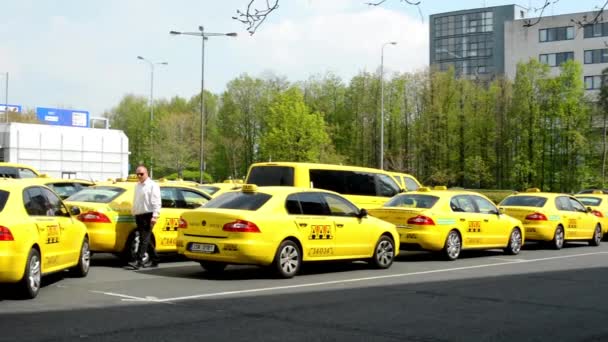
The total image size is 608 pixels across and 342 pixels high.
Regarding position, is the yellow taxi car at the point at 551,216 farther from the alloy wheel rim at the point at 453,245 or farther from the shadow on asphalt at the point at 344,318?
the shadow on asphalt at the point at 344,318

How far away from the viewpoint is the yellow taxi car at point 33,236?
9938 millimetres

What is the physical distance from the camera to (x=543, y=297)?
11836mm

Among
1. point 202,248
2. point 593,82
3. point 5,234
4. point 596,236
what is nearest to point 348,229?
point 202,248

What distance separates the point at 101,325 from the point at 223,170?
248 ft

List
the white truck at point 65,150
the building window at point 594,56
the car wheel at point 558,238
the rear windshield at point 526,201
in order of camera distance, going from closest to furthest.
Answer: the car wheel at point 558,238
the rear windshield at point 526,201
the white truck at point 65,150
the building window at point 594,56

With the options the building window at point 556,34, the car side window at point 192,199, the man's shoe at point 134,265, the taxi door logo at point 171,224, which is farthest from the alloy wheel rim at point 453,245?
the building window at point 556,34

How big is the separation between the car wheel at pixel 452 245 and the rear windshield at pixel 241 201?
5.63 metres

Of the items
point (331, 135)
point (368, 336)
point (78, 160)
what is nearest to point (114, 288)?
point (368, 336)

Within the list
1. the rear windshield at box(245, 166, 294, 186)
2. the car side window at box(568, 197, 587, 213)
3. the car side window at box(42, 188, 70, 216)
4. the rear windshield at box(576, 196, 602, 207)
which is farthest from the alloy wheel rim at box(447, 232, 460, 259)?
the rear windshield at box(576, 196, 602, 207)

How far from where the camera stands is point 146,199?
47.3 feet

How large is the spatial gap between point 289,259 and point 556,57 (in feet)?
268

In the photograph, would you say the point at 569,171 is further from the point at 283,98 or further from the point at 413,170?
the point at 283,98

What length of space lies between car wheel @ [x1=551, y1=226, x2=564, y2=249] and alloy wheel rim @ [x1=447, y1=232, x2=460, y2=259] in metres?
Result: 5.26

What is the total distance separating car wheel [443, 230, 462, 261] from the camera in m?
17.8
